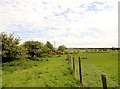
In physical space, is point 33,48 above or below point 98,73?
below

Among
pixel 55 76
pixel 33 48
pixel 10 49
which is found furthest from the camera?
pixel 33 48

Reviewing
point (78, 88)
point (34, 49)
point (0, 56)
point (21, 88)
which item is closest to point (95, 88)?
point (78, 88)

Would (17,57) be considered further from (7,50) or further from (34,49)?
(34,49)

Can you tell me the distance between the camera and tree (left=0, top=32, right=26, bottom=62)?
39.0 meters

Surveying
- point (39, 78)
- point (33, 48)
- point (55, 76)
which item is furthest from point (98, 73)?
point (33, 48)

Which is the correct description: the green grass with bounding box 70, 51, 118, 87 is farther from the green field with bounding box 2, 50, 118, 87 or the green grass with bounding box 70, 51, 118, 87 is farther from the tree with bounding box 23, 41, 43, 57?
the tree with bounding box 23, 41, 43, 57

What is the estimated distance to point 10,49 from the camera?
39.5m

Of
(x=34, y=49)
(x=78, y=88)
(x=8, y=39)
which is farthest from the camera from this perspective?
(x=34, y=49)

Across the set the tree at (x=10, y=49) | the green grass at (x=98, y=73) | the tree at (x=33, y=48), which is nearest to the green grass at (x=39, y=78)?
the green grass at (x=98, y=73)

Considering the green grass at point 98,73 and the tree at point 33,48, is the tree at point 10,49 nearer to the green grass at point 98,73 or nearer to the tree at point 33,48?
the green grass at point 98,73

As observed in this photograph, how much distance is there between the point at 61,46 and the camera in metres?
140

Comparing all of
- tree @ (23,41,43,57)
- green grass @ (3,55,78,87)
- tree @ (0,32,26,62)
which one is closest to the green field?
green grass @ (3,55,78,87)

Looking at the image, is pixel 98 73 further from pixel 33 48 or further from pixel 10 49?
pixel 33 48

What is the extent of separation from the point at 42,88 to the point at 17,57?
28156mm
